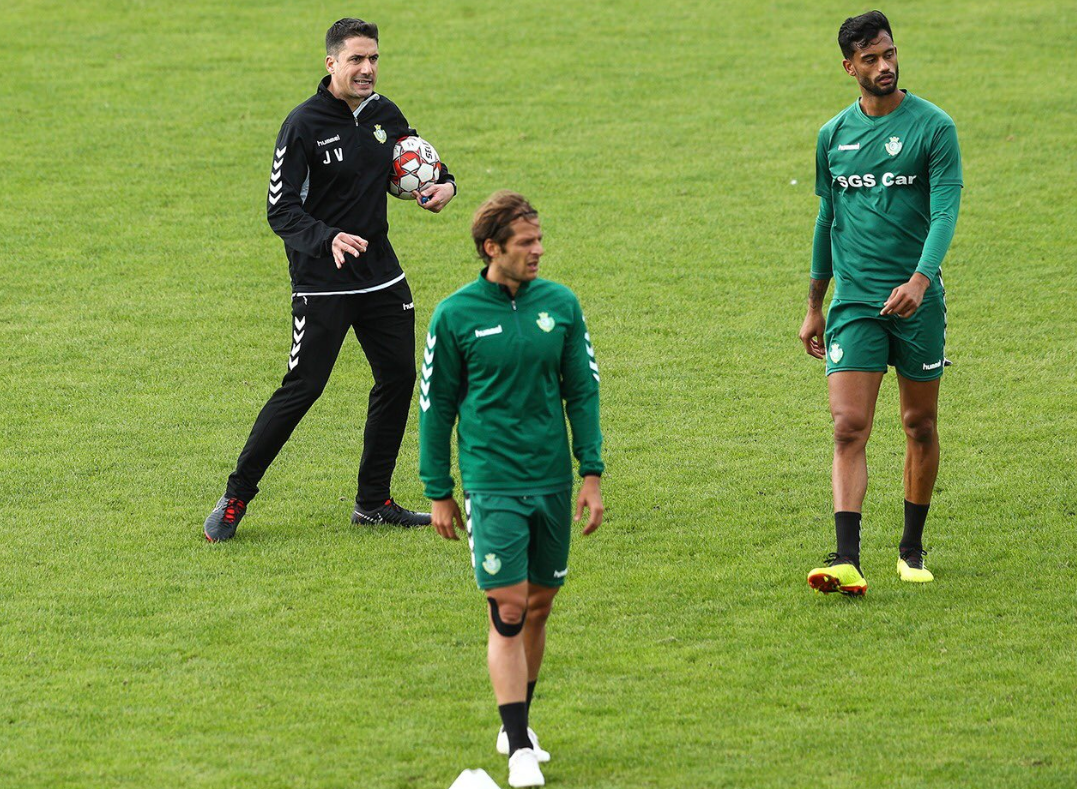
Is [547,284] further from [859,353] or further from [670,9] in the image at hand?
[670,9]

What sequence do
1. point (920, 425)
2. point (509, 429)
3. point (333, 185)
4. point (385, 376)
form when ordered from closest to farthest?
point (509, 429), point (920, 425), point (333, 185), point (385, 376)

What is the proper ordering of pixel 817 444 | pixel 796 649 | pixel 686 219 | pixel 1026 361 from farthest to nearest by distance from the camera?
1. pixel 686 219
2. pixel 1026 361
3. pixel 817 444
4. pixel 796 649

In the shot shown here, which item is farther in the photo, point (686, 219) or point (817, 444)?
point (686, 219)

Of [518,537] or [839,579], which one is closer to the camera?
[518,537]

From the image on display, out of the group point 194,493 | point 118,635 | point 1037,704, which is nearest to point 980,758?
point 1037,704

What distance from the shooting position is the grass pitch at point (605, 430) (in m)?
5.70

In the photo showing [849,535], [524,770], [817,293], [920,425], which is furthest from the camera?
[817,293]

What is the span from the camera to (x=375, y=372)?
814cm

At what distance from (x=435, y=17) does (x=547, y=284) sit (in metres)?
15.6

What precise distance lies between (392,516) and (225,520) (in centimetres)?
86

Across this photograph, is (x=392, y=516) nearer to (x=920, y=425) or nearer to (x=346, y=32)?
(x=346, y=32)

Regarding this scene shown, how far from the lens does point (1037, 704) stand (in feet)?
19.0

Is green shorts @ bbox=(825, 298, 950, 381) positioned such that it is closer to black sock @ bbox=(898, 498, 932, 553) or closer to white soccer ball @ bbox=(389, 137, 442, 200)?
black sock @ bbox=(898, 498, 932, 553)

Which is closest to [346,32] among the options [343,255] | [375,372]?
[343,255]
